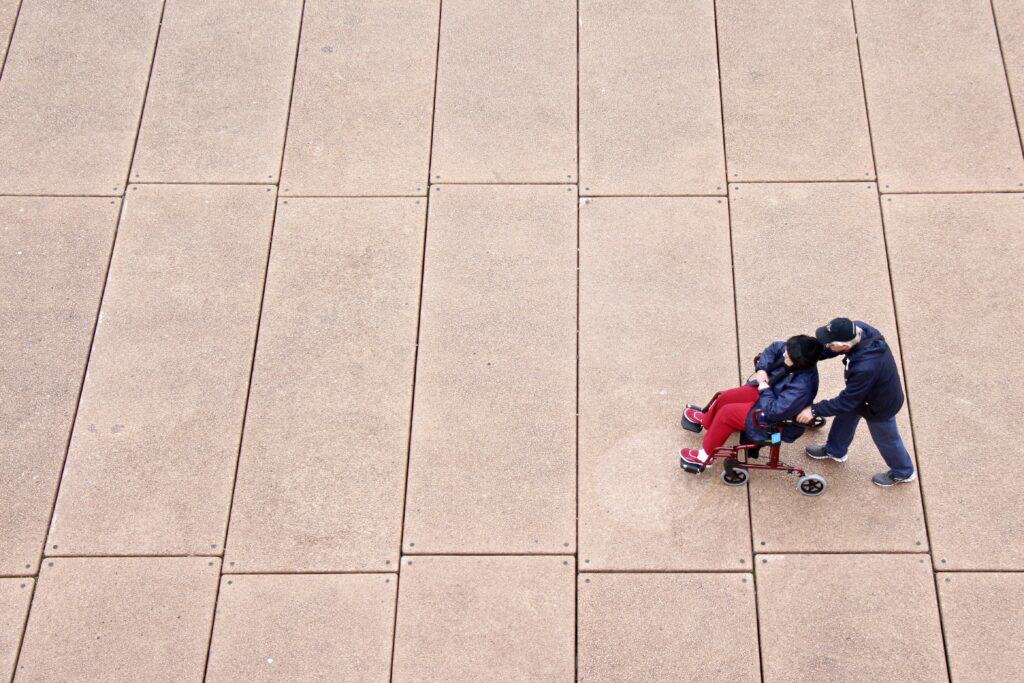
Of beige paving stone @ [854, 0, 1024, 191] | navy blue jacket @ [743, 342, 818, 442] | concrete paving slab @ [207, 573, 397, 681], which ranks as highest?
beige paving stone @ [854, 0, 1024, 191]

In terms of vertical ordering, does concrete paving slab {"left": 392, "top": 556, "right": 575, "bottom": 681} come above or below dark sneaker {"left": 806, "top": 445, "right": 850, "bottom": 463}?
below

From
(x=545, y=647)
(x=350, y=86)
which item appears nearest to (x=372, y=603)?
(x=545, y=647)

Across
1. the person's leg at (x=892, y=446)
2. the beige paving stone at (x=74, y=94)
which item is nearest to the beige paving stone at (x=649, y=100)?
the person's leg at (x=892, y=446)

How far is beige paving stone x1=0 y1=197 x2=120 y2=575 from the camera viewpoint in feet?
22.0

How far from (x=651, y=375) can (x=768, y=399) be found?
1.20 metres

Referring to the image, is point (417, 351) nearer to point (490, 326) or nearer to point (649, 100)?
point (490, 326)

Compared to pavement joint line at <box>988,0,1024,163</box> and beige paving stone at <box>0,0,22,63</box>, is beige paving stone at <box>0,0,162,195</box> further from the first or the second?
pavement joint line at <box>988,0,1024,163</box>

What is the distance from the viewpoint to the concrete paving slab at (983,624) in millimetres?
6062

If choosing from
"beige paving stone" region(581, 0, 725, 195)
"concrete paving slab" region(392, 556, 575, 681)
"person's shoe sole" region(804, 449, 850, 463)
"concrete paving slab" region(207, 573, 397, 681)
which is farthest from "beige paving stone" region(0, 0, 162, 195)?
"person's shoe sole" region(804, 449, 850, 463)

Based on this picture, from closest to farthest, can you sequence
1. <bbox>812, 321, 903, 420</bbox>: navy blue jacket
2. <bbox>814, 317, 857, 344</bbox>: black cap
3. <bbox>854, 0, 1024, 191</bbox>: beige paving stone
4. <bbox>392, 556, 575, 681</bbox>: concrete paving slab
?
<bbox>814, 317, 857, 344</bbox>: black cap, <bbox>812, 321, 903, 420</bbox>: navy blue jacket, <bbox>392, 556, 575, 681</bbox>: concrete paving slab, <bbox>854, 0, 1024, 191</bbox>: beige paving stone

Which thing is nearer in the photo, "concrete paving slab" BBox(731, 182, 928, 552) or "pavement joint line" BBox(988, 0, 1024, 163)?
"concrete paving slab" BBox(731, 182, 928, 552)

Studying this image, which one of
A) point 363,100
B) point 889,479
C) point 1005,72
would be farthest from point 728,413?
point 1005,72

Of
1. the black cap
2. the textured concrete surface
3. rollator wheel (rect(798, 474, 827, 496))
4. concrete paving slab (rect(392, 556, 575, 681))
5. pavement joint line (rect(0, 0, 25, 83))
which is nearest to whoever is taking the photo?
the black cap

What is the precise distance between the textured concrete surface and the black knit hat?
130cm
